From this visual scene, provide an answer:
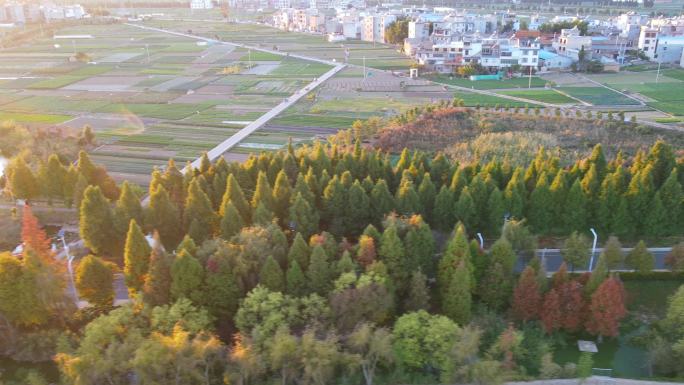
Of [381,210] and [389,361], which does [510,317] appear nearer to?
[389,361]

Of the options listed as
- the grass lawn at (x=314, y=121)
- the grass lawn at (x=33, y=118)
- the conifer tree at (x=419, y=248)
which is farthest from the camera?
the grass lawn at (x=314, y=121)

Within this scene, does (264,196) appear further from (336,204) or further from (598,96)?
(598,96)

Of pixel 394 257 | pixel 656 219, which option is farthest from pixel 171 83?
pixel 656 219

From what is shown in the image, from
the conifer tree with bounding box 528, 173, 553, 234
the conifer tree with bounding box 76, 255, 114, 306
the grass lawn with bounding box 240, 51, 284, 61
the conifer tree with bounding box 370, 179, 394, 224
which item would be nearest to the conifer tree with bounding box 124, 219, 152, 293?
the conifer tree with bounding box 76, 255, 114, 306

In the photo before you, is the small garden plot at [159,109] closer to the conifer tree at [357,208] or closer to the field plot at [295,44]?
the conifer tree at [357,208]

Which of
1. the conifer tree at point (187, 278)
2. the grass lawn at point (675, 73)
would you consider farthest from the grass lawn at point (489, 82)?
the conifer tree at point (187, 278)

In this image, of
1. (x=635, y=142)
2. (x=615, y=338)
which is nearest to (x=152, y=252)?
(x=615, y=338)
